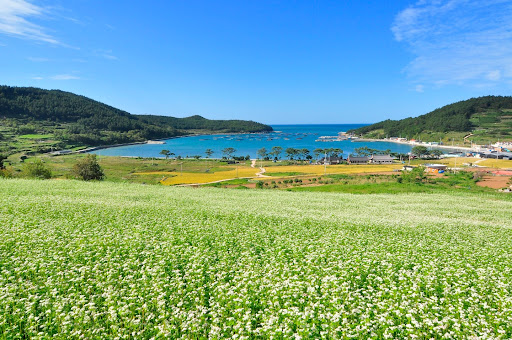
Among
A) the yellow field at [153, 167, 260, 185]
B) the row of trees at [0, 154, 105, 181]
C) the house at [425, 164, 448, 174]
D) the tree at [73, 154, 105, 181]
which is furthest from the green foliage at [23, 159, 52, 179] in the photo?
the house at [425, 164, 448, 174]

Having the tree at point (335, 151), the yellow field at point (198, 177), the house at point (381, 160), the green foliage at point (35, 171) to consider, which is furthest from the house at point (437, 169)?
the green foliage at point (35, 171)

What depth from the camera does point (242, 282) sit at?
28.2 ft

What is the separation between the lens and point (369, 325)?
22.2 feet

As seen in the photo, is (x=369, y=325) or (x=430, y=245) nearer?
(x=369, y=325)

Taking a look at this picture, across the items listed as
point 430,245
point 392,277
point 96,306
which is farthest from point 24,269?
point 430,245

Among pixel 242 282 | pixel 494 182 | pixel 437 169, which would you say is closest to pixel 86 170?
pixel 242 282

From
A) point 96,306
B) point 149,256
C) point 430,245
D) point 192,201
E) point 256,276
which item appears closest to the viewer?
point 96,306

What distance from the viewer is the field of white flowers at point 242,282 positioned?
22.3ft

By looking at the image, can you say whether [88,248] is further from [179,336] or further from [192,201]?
[192,201]

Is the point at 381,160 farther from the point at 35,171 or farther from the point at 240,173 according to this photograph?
the point at 35,171

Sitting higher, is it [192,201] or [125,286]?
[125,286]

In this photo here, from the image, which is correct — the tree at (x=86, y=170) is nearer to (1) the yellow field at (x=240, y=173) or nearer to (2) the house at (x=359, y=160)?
(1) the yellow field at (x=240, y=173)

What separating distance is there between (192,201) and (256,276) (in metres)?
18.2

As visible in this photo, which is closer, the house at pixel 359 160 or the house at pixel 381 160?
the house at pixel 381 160
